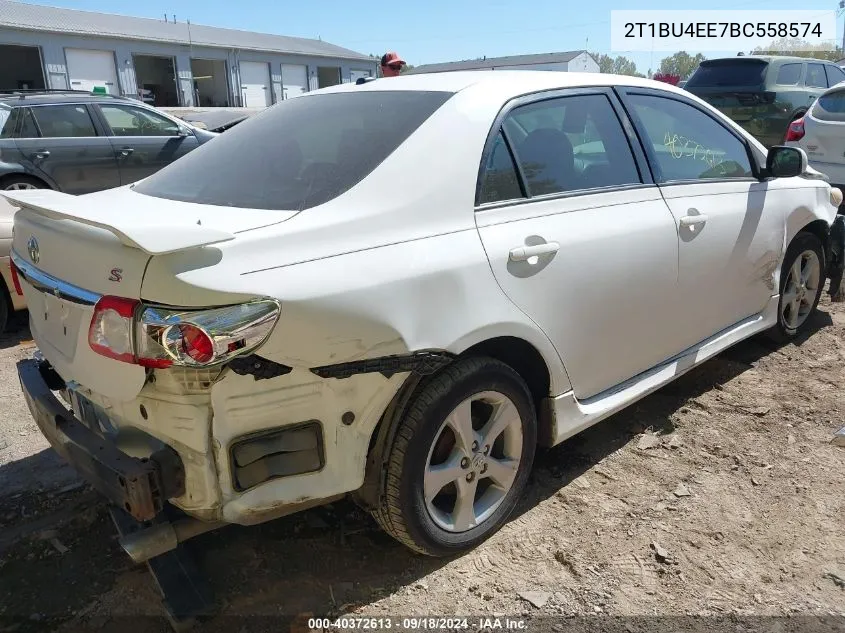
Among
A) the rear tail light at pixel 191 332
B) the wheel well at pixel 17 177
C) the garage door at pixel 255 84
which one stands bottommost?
the rear tail light at pixel 191 332

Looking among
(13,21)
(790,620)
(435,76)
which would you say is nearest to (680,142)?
(435,76)

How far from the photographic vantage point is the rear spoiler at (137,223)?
177cm

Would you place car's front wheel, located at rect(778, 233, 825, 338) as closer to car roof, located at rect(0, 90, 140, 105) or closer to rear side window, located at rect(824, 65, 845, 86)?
car roof, located at rect(0, 90, 140, 105)

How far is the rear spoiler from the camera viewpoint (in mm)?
1773

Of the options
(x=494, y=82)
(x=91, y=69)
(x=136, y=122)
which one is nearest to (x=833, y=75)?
(x=136, y=122)

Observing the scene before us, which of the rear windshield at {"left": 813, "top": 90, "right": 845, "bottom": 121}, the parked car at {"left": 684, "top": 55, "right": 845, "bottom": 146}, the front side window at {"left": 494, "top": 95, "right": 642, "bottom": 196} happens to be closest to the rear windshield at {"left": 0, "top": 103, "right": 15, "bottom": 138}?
the front side window at {"left": 494, "top": 95, "right": 642, "bottom": 196}

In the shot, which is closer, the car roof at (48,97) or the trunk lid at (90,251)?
A: the trunk lid at (90,251)

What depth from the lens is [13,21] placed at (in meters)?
26.6

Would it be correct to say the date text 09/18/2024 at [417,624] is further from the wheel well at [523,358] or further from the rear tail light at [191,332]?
the rear tail light at [191,332]

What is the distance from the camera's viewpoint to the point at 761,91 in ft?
33.9

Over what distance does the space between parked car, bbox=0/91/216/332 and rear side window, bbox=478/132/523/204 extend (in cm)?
715

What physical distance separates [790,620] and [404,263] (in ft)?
5.72

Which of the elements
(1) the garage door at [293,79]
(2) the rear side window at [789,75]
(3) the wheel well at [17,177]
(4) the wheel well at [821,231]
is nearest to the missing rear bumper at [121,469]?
(4) the wheel well at [821,231]

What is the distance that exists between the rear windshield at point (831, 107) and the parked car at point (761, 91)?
2.64 meters
